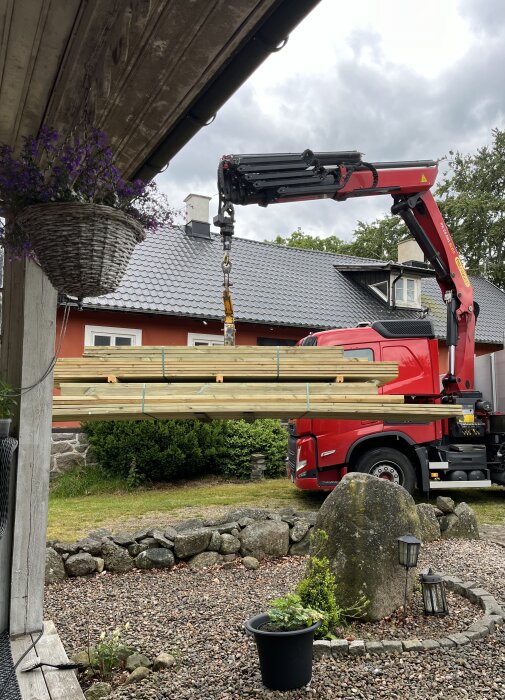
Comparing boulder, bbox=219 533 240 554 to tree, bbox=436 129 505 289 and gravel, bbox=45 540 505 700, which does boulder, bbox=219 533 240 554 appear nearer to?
gravel, bbox=45 540 505 700

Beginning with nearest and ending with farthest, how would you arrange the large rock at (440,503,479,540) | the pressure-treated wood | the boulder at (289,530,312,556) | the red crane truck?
1. the pressure-treated wood
2. the boulder at (289,530,312,556)
3. the large rock at (440,503,479,540)
4. the red crane truck

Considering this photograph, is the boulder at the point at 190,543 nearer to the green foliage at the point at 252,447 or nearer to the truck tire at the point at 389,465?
the truck tire at the point at 389,465

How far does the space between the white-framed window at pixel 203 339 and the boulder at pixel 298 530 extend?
24.2ft

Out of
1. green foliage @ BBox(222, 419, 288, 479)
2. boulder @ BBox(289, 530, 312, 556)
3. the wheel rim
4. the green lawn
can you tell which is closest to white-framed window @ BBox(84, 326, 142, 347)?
green foliage @ BBox(222, 419, 288, 479)

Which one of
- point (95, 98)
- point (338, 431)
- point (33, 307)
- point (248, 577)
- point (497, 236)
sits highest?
point (497, 236)

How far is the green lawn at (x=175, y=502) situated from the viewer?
7629mm

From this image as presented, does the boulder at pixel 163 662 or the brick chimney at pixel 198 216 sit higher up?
the brick chimney at pixel 198 216

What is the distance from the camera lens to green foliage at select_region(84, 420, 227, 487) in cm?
1052

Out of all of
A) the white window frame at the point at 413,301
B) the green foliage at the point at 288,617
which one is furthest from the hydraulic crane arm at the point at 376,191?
the white window frame at the point at 413,301

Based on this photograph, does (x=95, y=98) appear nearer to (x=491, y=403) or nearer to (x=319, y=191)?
(x=319, y=191)

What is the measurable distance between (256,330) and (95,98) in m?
11.6

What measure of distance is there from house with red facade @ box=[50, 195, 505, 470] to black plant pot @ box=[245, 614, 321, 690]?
347 inches

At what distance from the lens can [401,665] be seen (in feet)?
11.2

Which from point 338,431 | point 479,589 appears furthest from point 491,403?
point 479,589
